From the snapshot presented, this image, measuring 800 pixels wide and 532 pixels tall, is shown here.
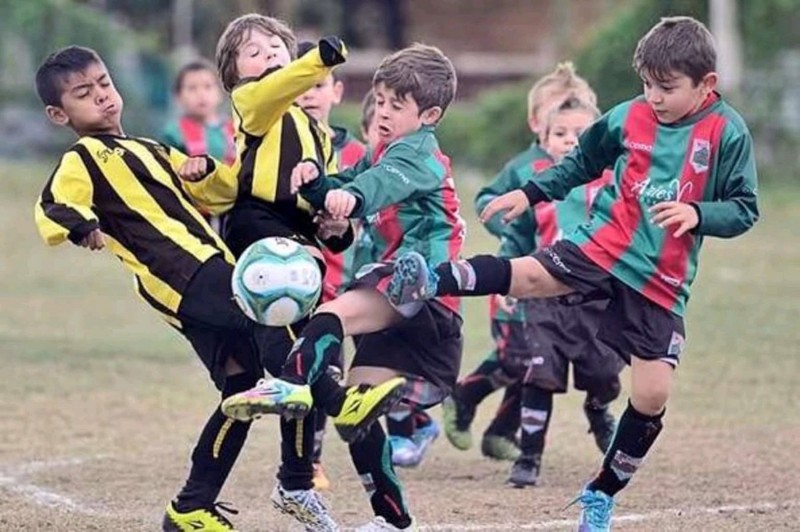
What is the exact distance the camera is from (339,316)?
20.1 feet

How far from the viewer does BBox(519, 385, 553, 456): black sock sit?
7.95 m

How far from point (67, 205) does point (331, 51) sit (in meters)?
0.99

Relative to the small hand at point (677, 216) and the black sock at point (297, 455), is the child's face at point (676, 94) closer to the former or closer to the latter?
the small hand at point (677, 216)

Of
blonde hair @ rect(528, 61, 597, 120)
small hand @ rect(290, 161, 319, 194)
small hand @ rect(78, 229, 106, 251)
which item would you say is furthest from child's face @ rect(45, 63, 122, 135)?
blonde hair @ rect(528, 61, 597, 120)

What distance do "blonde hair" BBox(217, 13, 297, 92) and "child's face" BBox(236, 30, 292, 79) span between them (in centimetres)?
2

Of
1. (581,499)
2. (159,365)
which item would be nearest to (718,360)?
(159,365)

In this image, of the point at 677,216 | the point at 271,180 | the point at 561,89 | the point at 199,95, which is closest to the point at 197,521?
the point at 271,180

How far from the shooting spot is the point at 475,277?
6.15m

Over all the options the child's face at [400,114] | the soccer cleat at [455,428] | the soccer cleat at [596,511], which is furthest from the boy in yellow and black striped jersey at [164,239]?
the soccer cleat at [455,428]

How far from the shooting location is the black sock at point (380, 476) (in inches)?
244

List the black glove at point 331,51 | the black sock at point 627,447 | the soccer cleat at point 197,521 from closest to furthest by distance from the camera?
the black glove at point 331,51 → the soccer cleat at point 197,521 → the black sock at point 627,447

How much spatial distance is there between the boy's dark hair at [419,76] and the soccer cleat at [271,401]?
1.24 metres

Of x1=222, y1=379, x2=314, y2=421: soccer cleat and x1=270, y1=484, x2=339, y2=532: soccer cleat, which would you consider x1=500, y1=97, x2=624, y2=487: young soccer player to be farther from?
x1=222, y1=379, x2=314, y2=421: soccer cleat

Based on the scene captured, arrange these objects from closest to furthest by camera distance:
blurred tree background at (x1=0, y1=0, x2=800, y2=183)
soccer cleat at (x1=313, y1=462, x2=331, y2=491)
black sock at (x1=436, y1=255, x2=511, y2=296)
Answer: black sock at (x1=436, y1=255, x2=511, y2=296)
soccer cleat at (x1=313, y1=462, x2=331, y2=491)
blurred tree background at (x1=0, y1=0, x2=800, y2=183)
